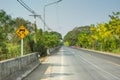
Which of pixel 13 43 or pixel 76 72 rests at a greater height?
pixel 13 43

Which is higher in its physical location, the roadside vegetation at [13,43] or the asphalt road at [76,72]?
the roadside vegetation at [13,43]

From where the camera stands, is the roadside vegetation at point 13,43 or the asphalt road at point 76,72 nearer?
the asphalt road at point 76,72

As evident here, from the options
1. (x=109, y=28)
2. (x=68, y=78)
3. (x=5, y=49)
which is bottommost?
(x=68, y=78)

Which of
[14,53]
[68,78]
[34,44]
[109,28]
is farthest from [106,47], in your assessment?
[68,78]

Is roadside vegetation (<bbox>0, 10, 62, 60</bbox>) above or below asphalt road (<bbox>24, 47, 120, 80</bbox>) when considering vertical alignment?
above

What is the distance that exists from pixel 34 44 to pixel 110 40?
40604mm

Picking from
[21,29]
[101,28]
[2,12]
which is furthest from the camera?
[101,28]

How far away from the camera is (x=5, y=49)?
90.7 ft

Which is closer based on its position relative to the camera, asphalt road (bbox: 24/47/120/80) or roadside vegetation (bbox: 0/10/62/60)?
asphalt road (bbox: 24/47/120/80)

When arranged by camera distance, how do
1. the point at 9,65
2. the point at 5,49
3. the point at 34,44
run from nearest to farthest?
the point at 9,65 → the point at 5,49 → the point at 34,44

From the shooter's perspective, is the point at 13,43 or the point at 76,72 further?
the point at 13,43

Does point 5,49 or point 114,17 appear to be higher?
point 114,17

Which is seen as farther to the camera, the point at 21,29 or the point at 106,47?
the point at 106,47

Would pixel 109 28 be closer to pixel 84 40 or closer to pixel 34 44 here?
pixel 34 44
